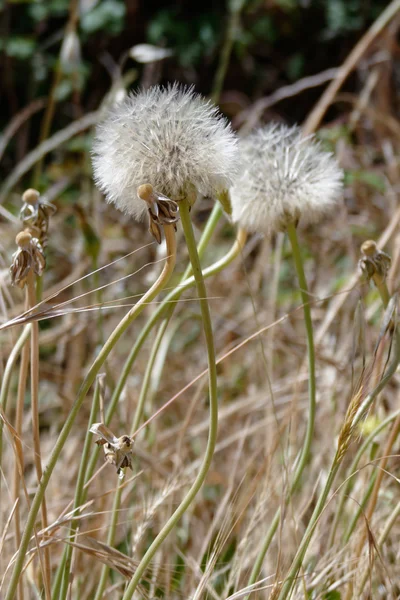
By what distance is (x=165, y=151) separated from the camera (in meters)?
0.42

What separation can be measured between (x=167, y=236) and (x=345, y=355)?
79 centimetres

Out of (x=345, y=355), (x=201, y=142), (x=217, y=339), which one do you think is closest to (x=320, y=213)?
(x=201, y=142)

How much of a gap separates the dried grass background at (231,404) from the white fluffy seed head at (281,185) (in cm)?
5

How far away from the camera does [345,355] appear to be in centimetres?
113

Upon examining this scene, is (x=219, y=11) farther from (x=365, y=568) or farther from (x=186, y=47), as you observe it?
(x=365, y=568)

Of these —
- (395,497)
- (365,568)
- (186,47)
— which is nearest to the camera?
(365,568)

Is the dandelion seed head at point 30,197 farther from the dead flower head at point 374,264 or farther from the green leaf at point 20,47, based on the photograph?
the green leaf at point 20,47

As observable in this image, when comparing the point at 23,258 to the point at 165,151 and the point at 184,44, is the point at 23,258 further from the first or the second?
the point at 184,44

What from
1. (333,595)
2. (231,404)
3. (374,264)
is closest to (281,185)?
(374,264)

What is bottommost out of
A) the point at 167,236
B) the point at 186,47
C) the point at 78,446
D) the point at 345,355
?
the point at 78,446

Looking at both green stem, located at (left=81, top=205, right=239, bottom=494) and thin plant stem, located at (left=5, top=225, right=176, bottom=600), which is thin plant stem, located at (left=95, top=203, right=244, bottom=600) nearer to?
green stem, located at (left=81, top=205, right=239, bottom=494)

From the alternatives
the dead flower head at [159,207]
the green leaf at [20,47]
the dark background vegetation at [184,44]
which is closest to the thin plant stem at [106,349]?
the dead flower head at [159,207]

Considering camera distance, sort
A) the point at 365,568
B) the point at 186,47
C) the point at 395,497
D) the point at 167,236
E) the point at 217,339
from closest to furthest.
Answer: the point at 167,236 → the point at 365,568 → the point at 395,497 → the point at 217,339 → the point at 186,47

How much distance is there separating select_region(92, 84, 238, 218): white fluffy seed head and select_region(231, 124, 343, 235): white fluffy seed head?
0.34 ft
